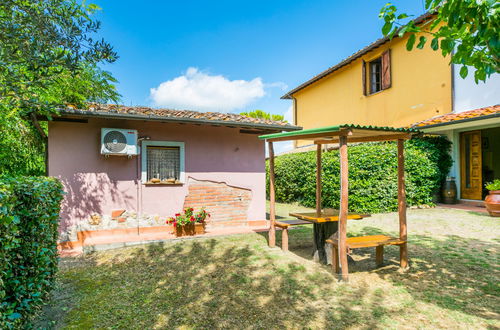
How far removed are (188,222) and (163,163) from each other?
1641 millimetres

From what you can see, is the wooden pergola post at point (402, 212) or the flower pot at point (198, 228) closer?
the wooden pergola post at point (402, 212)

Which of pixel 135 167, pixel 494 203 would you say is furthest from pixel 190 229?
pixel 494 203

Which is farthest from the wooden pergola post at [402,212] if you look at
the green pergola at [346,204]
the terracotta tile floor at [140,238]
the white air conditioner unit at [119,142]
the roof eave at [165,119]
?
the white air conditioner unit at [119,142]

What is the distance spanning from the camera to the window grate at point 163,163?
7117 millimetres

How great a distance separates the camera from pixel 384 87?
1285 centimetres

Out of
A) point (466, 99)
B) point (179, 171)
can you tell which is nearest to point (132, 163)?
point (179, 171)

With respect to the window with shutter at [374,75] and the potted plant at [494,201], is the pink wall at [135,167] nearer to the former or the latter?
the potted plant at [494,201]

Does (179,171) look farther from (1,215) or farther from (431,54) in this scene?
(431,54)

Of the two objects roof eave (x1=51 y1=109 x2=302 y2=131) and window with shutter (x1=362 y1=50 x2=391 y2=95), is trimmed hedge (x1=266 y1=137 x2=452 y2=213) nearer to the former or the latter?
roof eave (x1=51 y1=109 x2=302 y2=131)

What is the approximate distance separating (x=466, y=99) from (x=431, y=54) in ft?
7.27

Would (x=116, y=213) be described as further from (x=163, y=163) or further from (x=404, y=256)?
(x=404, y=256)

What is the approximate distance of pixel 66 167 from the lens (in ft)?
20.8

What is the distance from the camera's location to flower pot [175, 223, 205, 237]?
6795 millimetres

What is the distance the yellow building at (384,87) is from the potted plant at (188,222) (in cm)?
960
